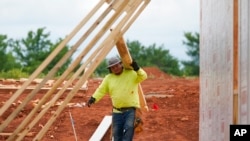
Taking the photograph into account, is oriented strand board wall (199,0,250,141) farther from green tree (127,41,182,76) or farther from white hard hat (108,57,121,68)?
green tree (127,41,182,76)

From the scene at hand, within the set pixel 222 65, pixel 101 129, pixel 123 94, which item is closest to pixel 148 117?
pixel 101 129

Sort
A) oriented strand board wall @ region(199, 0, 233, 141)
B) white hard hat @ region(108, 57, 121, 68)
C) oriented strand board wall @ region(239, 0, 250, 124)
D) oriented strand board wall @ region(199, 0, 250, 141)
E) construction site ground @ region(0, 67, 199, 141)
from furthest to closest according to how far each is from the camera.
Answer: construction site ground @ region(0, 67, 199, 141) → white hard hat @ region(108, 57, 121, 68) → oriented strand board wall @ region(199, 0, 233, 141) → oriented strand board wall @ region(199, 0, 250, 141) → oriented strand board wall @ region(239, 0, 250, 124)

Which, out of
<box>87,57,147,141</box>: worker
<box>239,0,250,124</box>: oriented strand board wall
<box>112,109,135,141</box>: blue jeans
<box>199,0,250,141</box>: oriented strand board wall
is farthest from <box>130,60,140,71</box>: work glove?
<box>239,0,250,124</box>: oriented strand board wall

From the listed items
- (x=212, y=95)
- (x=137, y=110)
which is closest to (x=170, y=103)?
(x=137, y=110)

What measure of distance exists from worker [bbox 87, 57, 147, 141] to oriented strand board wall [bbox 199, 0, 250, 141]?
6.52ft

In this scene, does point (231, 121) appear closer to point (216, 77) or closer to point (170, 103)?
point (216, 77)

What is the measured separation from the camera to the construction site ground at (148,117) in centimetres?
1529

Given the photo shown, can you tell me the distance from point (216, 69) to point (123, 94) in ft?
13.0

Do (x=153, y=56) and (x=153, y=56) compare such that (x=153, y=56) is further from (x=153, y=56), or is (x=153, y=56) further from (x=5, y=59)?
(x=5, y=59)

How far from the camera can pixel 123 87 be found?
12523 millimetres

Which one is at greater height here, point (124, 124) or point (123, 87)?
point (123, 87)

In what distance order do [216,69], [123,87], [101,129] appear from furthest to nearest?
1. [101,129]
2. [123,87]
3. [216,69]

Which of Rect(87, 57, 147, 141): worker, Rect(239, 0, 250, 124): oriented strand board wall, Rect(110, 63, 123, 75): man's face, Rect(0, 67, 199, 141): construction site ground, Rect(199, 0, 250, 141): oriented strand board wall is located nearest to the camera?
Rect(239, 0, 250, 124): oriented strand board wall

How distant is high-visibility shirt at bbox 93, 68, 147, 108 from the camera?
12500mm
